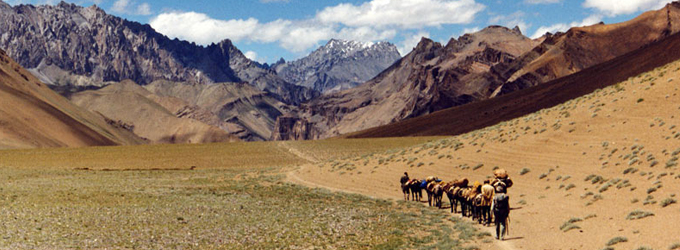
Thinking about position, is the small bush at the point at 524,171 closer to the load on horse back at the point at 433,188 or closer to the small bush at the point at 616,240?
the load on horse back at the point at 433,188

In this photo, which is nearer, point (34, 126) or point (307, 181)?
point (307, 181)

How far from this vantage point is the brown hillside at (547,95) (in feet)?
460

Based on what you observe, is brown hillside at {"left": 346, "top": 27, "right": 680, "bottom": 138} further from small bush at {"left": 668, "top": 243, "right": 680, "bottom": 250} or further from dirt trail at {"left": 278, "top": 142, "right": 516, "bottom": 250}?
small bush at {"left": 668, "top": 243, "right": 680, "bottom": 250}

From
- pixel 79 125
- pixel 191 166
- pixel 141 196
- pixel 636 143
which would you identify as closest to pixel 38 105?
pixel 79 125

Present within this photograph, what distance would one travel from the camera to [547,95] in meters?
150

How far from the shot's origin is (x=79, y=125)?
187875 millimetres

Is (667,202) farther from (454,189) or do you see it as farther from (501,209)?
(454,189)

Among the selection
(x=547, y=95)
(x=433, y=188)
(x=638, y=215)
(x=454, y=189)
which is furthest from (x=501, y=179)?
(x=547, y=95)

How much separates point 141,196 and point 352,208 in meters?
12.0

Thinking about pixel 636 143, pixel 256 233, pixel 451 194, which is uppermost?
pixel 636 143

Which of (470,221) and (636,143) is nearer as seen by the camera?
(470,221)

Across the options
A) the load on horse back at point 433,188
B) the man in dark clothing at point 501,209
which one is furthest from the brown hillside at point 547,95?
the man in dark clothing at point 501,209

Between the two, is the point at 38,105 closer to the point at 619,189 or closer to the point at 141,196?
the point at 141,196

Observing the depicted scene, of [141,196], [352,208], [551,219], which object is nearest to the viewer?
[551,219]
